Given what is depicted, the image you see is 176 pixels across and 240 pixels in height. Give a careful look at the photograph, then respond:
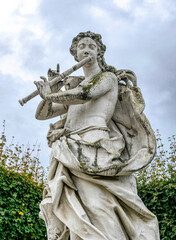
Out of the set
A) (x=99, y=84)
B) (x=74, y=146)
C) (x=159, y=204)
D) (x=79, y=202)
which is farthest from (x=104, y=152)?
(x=159, y=204)

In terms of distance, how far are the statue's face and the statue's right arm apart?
2.26ft

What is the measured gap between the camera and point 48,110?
443 centimetres

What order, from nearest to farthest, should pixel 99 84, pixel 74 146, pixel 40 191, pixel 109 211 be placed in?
pixel 109 211 → pixel 74 146 → pixel 99 84 → pixel 40 191

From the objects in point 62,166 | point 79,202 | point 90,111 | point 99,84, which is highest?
point 99,84

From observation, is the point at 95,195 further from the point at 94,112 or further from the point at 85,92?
the point at 85,92

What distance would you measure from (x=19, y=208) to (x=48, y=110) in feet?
11.1

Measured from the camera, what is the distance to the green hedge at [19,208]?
6699 millimetres

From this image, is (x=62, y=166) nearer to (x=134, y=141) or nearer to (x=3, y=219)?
(x=134, y=141)

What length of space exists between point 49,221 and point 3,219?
309cm

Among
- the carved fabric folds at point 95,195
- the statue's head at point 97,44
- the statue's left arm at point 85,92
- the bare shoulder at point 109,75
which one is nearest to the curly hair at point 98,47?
the statue's head at point 97,44

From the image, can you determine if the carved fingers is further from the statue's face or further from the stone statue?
the statue's face

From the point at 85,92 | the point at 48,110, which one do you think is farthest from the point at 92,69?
the point at 48,110

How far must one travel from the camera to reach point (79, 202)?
12.1 feet

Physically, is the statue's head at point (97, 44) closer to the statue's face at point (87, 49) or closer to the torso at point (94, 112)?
the statue's face at point (87, 49)
